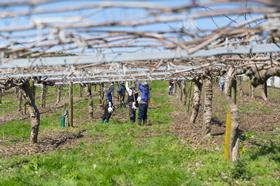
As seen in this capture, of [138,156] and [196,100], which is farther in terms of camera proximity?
[196,100]

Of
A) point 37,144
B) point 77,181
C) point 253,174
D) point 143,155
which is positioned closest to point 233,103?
point 253,174

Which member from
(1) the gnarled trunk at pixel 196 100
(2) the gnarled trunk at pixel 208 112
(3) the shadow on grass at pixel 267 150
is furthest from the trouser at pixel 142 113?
(3) the shadow on grass at pixel 267 150

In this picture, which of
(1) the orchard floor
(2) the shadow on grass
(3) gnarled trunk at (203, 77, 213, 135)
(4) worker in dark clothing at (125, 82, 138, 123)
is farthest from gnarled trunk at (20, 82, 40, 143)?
(2) the shadow on grass

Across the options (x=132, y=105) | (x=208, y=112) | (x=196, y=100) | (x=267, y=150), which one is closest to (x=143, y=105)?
(x=132, y=105)

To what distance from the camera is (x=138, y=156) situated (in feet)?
38.3

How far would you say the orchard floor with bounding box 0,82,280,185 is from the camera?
932 cm

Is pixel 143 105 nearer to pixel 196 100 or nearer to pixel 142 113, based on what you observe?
pixel 142 113

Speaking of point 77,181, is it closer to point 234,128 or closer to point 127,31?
point 234,128

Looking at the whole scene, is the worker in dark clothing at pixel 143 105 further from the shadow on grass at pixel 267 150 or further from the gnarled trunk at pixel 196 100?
the shadow on grass at pixel 267 150

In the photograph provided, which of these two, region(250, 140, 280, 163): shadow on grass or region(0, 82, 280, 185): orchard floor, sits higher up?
region(250, 140, 280, 163): shadow on grass

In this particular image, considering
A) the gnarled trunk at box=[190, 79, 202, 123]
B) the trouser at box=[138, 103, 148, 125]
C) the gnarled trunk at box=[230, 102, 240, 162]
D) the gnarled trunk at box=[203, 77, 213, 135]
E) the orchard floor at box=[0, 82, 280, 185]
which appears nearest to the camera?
the orchard floor at box=[0, 82, 280, 185]

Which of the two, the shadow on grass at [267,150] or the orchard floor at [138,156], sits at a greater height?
the shadow on grass at [267,150]

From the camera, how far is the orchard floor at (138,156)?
9.32 metres

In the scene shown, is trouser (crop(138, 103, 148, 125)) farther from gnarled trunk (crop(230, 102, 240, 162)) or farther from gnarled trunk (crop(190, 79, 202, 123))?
gnarled trunk (crop(230, 102, 240, 162))
